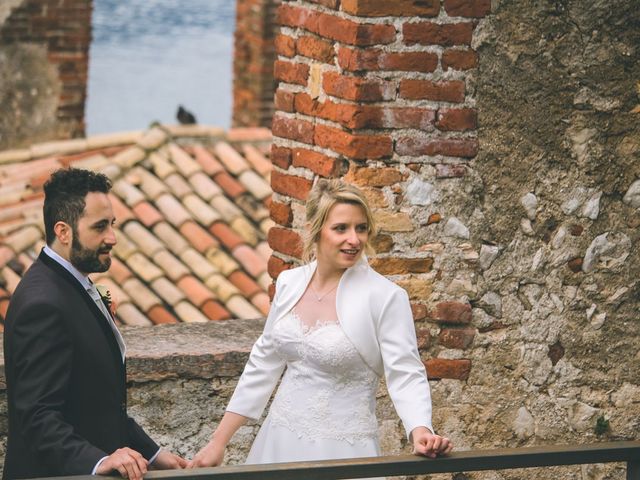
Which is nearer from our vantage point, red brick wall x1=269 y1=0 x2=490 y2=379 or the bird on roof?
red brick wall x1=269 y1=0 x2=490 y2=379

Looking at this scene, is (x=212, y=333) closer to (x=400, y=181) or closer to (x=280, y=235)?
(x=280, y=235)

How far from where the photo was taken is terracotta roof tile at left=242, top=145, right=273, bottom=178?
9.78 metres

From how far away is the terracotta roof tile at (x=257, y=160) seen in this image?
9.78 metres

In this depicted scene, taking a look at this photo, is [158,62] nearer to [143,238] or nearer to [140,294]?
[143,238]

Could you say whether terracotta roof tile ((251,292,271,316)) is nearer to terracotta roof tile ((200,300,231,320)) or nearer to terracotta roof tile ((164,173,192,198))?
terracotta roof tile ((200,300,231,320))

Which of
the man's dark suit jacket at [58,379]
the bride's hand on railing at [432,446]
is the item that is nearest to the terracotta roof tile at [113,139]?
the man's dark suit jacket at [58,379]

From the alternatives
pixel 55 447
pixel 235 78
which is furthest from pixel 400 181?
pixel 235 78

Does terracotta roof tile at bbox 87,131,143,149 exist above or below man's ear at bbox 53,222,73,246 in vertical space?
below

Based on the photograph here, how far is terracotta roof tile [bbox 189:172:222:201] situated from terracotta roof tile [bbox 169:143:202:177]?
0.04 m

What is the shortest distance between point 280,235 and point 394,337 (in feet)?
3.53

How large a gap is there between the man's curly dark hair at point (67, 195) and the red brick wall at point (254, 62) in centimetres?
912

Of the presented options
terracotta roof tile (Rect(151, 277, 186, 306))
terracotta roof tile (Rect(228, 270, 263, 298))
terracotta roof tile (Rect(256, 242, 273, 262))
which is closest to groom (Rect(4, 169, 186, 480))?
terracotta roof tile (Rect(151, 277, 186, 306))

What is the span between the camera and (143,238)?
28.7ft

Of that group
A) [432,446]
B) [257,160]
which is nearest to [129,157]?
[257,160]
